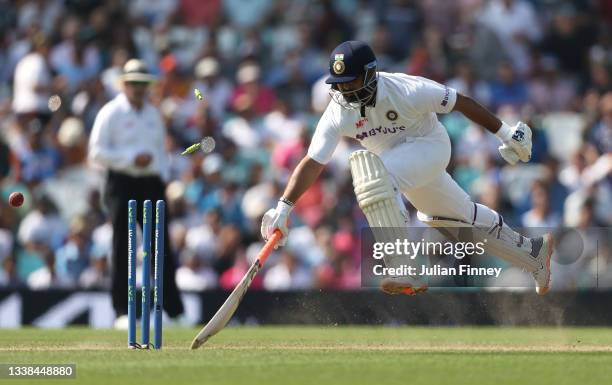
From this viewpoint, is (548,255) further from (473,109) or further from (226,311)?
(226,311)

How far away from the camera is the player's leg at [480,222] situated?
8.85 meters

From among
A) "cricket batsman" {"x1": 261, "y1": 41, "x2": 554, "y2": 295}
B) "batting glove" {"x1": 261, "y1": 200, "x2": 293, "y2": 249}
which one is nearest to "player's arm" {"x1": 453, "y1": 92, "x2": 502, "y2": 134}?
"cricket batsman" {"x1": 261, "y1": 41, "x2": 554, "y2": 295}

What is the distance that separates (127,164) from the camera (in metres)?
10.6

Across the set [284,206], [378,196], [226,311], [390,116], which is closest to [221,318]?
[226,311]

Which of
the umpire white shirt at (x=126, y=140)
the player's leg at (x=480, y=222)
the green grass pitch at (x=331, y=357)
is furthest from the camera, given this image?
the umpire white shirt at (x=126, y=140)

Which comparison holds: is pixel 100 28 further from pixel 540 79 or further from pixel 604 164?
pixel 604 164

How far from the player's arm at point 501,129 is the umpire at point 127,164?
2.96 m

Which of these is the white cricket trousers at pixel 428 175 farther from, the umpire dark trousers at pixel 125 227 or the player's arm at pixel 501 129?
the umpire dark trousers at pixel 125 227

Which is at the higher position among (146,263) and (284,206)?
(284,206)

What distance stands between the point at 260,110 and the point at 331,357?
736cm

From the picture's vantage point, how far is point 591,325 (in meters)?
10.9

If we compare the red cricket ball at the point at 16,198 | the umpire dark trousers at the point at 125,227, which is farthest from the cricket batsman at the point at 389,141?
the umpire dark trousers at the point at 125,227

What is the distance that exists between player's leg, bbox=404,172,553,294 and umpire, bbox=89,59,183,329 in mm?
2410

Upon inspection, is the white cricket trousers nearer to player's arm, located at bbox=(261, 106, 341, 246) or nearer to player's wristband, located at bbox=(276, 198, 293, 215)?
player's arm, located at bbox=(261, 106, 341, 246)
